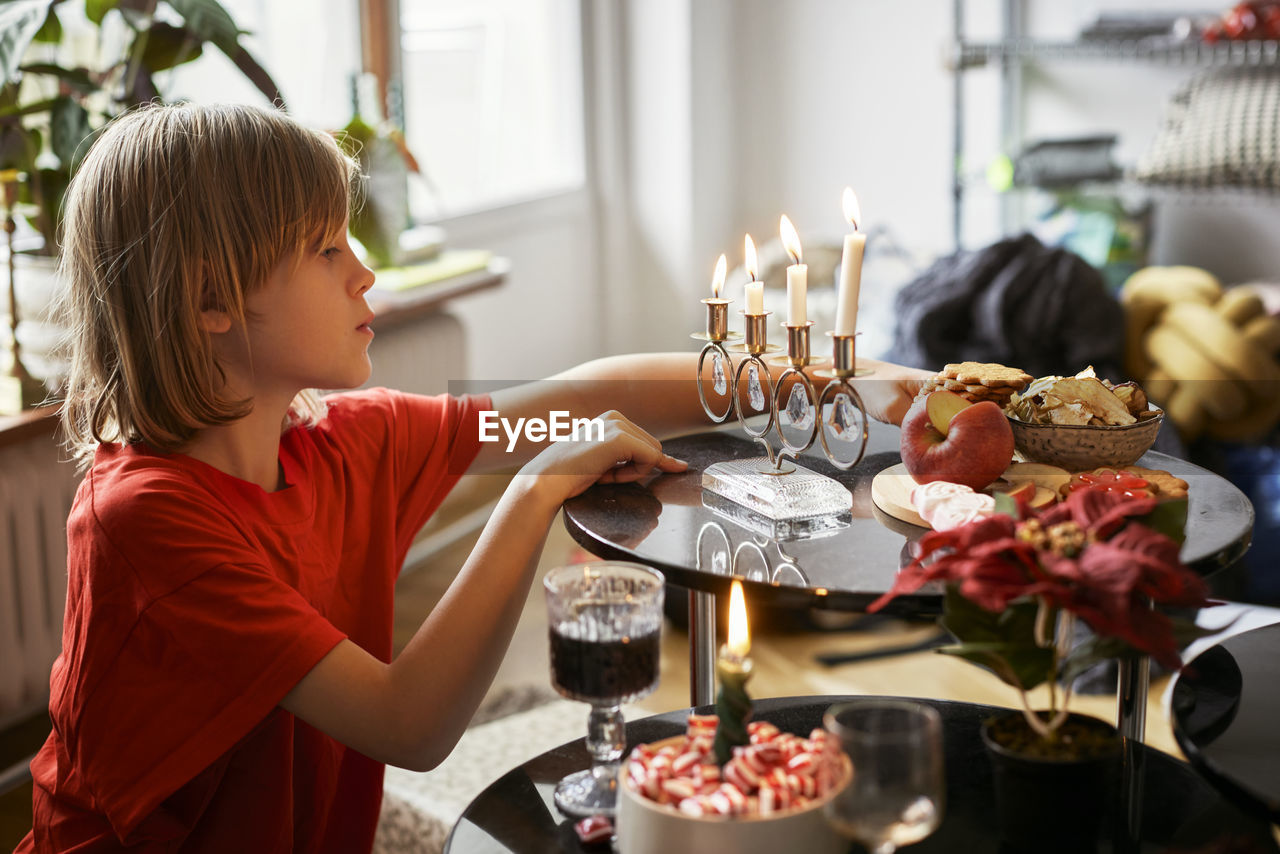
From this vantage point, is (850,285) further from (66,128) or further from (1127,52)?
(1127,52)

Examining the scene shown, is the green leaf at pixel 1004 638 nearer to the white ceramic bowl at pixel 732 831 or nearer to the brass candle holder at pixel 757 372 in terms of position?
the white ceramic bowl at pixel 732 831

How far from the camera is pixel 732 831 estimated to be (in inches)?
25.7

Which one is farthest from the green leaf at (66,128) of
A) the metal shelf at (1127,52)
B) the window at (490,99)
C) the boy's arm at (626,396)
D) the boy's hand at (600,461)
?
the metal shelf at (1127,52)

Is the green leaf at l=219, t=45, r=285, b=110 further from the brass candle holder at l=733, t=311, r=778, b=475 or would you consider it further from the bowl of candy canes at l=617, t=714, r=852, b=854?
the bowl of candy canes at l=617, t=714, r=852, b=854

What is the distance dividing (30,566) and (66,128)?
0.63 meters

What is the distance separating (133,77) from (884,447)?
1247 mm

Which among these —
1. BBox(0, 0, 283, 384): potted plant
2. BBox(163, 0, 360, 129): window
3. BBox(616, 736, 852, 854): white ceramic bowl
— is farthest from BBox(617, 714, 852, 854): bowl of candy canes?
BBox(163, 0, 360, 129): window

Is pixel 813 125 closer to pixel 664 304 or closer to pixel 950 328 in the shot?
pixel 664 304

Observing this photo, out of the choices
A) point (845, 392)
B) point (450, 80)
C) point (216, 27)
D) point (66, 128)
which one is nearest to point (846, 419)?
point (845, 392)

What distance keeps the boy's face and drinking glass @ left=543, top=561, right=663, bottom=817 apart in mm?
373

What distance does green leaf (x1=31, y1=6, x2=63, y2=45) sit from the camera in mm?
1768

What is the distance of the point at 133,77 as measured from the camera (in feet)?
5.92

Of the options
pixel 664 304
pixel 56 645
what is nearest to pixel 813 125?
pixel 664 304

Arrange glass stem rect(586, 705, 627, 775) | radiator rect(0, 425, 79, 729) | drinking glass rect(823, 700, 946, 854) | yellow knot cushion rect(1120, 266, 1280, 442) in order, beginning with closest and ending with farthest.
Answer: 1. drinking glass rect(823, 700, 946, 854)
2. glass stem rect(586, 705, 627, 775)
3. radiator rect(0, 425, 79, 729)
4. yellow knot cushion rect(1120, 266, 1280, 442)
